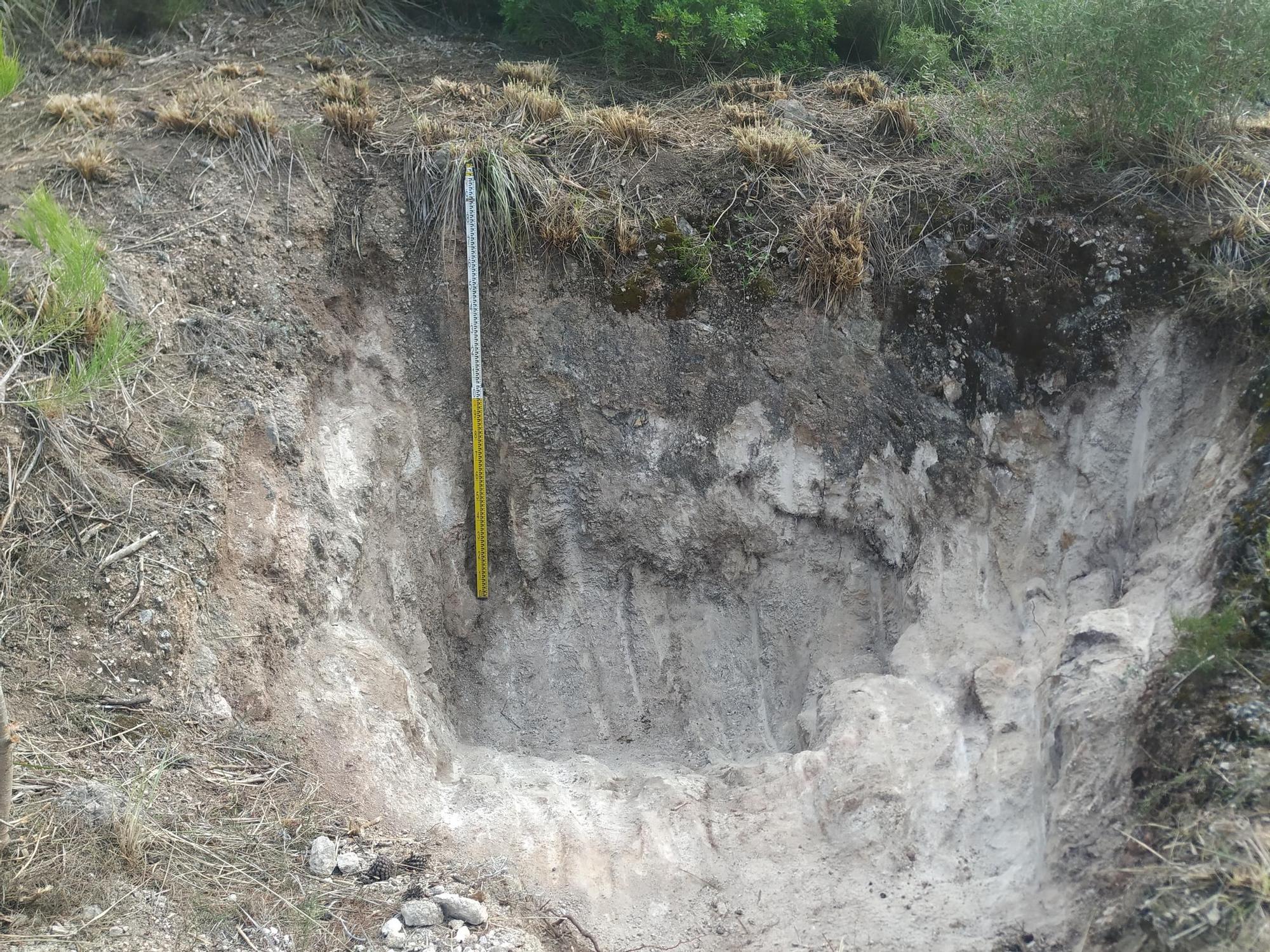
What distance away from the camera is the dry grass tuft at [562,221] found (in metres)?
5.39

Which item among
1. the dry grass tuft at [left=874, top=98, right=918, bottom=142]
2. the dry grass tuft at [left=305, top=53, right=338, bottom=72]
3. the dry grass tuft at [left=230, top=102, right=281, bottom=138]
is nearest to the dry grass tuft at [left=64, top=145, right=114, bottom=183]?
the dry grass tuft at [left=230, top=102, right=281, bottom=138]

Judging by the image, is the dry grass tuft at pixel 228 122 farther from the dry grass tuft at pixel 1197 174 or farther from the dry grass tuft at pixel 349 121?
the dry grass tuft at pixel 1197 174

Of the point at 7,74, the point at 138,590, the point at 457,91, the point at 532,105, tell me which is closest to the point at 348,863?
the point at 138,590

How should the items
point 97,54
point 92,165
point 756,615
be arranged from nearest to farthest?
point 92,165, point 756,615, point 97,54

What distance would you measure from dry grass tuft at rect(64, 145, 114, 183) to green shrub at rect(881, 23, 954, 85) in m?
4.79

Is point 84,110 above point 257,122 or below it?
below

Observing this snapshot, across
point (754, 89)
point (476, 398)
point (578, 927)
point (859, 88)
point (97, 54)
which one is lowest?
point (578, 927)

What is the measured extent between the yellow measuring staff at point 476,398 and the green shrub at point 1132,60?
117 inches

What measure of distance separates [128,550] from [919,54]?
17.9 feet

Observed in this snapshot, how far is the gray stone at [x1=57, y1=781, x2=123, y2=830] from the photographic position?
3316 millimetres

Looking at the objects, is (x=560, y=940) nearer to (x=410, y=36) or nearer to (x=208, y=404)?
(x=208, y=404)

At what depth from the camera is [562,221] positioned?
17.7ft

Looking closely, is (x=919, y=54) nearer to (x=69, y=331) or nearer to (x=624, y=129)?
(x=624, y=129)

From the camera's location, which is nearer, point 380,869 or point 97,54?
point 380,869
